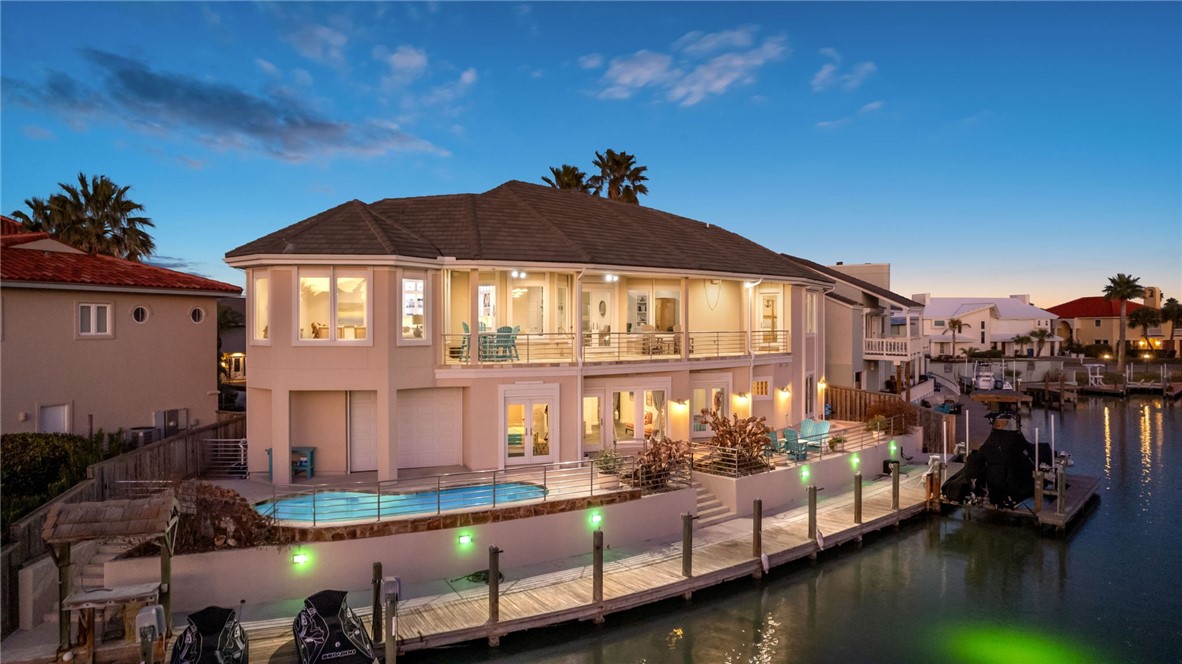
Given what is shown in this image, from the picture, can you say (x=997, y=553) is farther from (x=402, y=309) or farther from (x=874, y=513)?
(x=402, y=309)

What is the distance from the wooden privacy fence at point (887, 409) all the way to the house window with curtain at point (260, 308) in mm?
24927

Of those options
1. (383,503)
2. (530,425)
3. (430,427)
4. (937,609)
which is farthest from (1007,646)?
(430,427)

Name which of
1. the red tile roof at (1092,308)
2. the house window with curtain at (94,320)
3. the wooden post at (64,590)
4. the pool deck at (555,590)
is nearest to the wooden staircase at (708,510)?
the pool deck at (555,590)

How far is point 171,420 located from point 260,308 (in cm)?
692

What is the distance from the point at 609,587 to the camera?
15102 mm

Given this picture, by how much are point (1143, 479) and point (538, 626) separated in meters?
30.1

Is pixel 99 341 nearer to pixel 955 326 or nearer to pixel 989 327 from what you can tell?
pixel 955 326

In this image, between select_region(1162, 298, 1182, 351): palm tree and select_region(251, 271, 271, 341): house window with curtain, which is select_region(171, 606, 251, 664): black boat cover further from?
select_region(1162, 298, 1182, 351): palm tree

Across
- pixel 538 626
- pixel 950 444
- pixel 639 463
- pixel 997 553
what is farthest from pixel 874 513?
pixel 538 626

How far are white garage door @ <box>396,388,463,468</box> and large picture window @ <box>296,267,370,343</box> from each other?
107 inches

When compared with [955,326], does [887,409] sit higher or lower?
lower

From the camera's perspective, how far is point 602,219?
1037 inches

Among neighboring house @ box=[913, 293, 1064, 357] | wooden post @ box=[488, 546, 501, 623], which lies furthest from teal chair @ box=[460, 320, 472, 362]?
neighboring house @ box=[913, 293, 1064, 357]

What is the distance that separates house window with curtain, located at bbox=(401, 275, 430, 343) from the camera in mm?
19044
